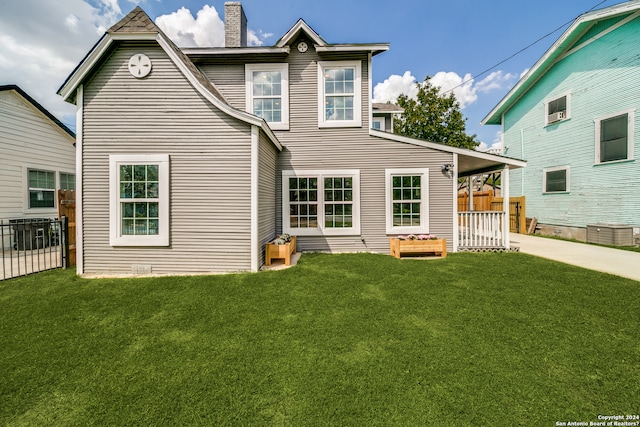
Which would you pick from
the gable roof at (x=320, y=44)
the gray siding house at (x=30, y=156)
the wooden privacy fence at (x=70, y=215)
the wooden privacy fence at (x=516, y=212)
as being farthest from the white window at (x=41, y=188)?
the wooden privacy fence at (x=516, y=212)

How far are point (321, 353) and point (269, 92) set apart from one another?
25.8 feet

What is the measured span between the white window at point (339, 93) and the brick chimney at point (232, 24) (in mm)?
3198

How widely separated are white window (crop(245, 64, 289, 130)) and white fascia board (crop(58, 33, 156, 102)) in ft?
9.47

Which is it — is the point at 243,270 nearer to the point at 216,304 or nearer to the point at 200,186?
the point at 216,304

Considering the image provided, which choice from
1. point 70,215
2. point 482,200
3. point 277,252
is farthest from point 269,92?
point 482,200

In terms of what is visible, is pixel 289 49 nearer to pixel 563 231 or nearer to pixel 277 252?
pixel 277 252

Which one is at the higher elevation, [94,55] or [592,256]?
[94,55]

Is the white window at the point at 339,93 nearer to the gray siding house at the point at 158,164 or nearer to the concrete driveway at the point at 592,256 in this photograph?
the gray siding house at the point at 158,164

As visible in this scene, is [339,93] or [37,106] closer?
[339,93]

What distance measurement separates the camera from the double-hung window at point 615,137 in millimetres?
8898

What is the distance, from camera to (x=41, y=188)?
9.68 metres

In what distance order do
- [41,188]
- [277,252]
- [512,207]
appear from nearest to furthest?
[277,252] < [41,188] < [512,207]

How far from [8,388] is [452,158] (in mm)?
9615

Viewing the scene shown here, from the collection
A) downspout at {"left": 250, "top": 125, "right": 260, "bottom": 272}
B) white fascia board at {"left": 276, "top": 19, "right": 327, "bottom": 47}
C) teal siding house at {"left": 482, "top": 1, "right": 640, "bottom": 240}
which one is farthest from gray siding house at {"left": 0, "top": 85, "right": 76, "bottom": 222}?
teal siding house at {"left": 482, "top": 1, "right": 640, "bottom": 240}
